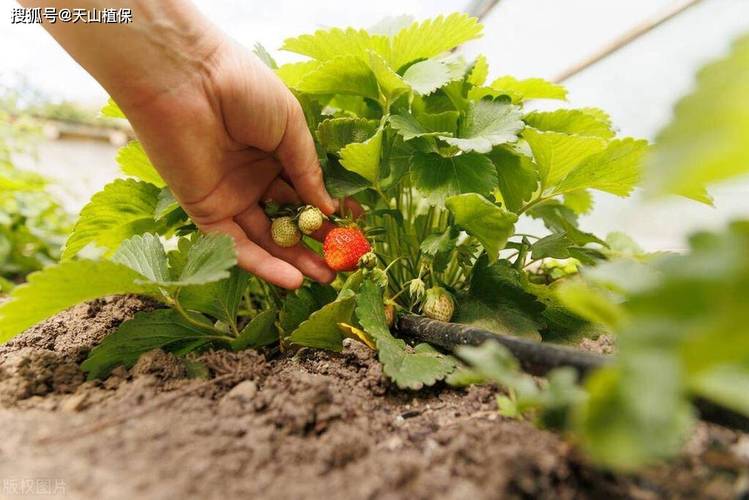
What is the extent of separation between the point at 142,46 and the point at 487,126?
1.69ft

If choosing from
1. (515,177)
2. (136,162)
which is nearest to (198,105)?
(136,162)

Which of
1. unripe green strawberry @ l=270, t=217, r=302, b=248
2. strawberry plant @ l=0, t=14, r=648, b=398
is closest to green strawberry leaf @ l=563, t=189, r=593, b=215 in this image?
strawberry plant @ l=0, t=14, r=648, b=398

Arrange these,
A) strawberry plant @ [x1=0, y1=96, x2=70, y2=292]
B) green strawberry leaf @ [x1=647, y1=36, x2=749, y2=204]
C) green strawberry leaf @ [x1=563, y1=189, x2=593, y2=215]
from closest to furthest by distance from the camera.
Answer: green strawberry leaf @ [x1=647, y1=36, x2=749, y2=204]
green strawberry leaf @ [x1=563, y1=189, x2=593, y2=215]
strawberry plant @ [x1=0, y1=96, x2=70, y2=292]

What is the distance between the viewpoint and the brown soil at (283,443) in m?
0.37

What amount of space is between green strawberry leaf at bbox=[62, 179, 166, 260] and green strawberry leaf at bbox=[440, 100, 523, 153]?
543 mm

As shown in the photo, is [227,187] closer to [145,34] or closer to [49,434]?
[145,34]

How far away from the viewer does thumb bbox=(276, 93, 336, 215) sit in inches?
30.8

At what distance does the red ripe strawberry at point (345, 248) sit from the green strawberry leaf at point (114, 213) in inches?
→ 13.7

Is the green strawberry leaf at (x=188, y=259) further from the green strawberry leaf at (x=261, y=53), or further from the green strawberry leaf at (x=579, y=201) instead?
the green strawberry leaf at (x=579, y=201)

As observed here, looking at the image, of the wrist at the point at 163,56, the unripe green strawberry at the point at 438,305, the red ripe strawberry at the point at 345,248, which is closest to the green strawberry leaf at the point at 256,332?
the red ripe strawberry at the point at 345,248

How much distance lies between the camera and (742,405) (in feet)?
0.83

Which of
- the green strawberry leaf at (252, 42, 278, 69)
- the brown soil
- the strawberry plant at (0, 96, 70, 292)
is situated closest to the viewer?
the brown soil

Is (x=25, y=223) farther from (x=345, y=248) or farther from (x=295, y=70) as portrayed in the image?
(x=345, y=248)

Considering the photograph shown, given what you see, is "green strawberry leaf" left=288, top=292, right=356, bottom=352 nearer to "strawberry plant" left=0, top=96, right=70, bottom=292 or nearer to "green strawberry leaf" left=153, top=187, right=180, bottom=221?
"green strawberry leaf" left=153, top=187, right=180, bottom=221
